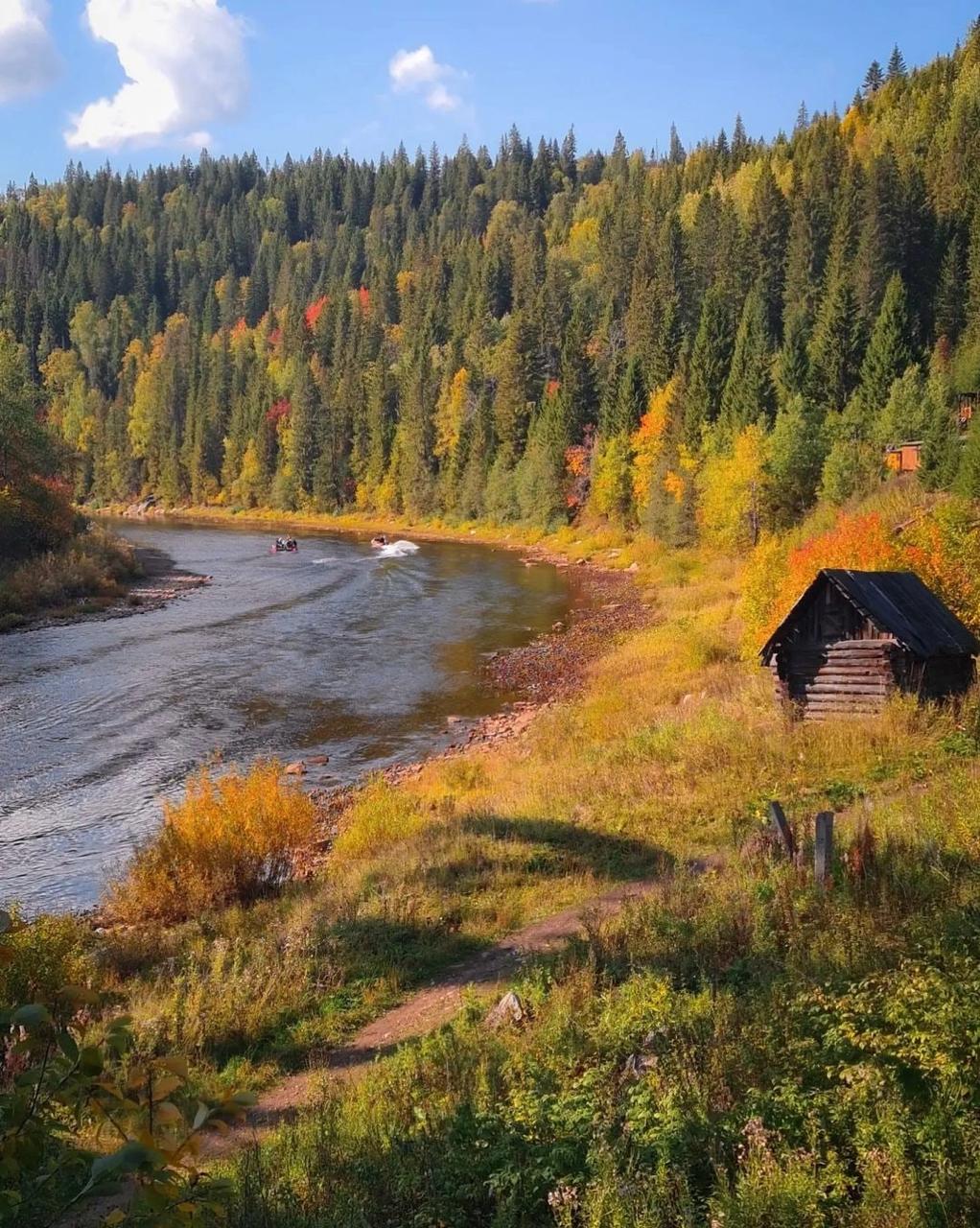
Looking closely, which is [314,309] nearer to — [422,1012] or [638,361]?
[638,361]

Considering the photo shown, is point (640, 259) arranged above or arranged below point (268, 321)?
below

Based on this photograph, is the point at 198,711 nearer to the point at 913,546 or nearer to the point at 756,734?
the point at 756,734

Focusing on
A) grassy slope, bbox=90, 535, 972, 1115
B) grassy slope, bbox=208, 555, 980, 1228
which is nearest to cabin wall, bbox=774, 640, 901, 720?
grassy slope, bbox=90, 535, 972, 1115

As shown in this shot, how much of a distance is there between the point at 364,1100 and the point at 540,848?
704 cm

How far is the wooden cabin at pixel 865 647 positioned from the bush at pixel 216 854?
10.8m

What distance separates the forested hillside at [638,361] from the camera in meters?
62.7

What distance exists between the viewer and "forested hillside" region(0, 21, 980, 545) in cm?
6269

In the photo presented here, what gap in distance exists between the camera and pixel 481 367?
4341 inches

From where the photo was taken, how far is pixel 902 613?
1942 cm

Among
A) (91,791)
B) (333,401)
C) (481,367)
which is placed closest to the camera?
(91,791)

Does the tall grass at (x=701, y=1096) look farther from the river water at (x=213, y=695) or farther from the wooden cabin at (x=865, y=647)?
the river water at (x=213, y=695)

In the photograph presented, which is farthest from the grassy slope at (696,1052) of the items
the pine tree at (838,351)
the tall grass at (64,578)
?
the pine tree at (838,351)

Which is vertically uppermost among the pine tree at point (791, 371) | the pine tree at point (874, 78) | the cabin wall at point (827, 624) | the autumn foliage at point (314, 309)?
the pine tree at point (874, 78)

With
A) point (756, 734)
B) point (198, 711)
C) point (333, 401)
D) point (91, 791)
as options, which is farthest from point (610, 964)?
point (333, 401)
